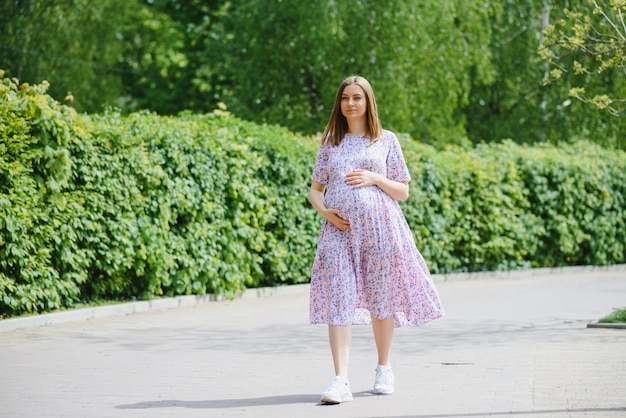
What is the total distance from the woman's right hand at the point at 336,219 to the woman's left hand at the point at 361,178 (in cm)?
22

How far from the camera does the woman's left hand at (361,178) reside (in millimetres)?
7383

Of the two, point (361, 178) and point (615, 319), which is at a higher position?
point (361, 178)

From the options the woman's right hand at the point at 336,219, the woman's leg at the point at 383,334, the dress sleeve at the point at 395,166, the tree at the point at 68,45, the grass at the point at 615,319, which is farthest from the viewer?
the tree at the point at 68,45

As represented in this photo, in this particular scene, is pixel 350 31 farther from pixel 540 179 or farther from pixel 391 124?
pixel 540 179

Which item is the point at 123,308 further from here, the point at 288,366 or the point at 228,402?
the point at 228,402

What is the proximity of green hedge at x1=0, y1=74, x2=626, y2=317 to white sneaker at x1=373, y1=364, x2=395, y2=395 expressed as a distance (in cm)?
529

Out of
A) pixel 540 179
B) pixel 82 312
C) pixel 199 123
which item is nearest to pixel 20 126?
pixel 82 312

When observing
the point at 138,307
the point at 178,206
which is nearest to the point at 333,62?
the point at 178,206

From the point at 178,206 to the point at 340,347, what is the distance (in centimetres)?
759

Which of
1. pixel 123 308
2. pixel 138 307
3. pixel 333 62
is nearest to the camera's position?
pixel 123 308

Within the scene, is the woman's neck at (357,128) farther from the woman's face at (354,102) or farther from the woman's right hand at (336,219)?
the woman's right hand at (336,219)

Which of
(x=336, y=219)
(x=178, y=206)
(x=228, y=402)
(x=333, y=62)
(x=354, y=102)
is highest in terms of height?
(x=333, y=62)

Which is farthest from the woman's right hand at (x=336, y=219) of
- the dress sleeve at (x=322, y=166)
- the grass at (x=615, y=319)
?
the grass at (x=615, y=319)

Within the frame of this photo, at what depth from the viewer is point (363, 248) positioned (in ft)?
24.2
